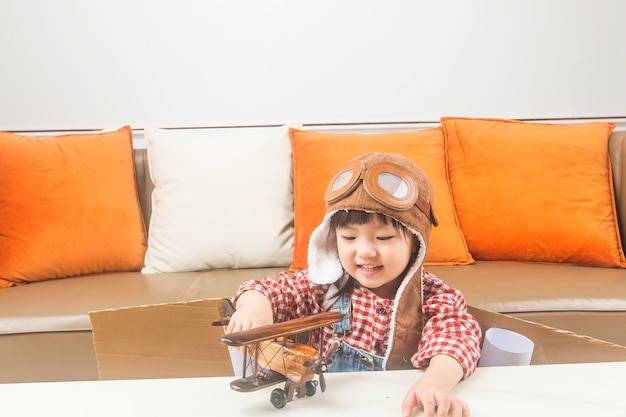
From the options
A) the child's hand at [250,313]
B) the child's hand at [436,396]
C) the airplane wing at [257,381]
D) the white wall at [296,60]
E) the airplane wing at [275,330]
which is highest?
the white wall at [296,60]

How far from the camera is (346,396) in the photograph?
0.63 metres

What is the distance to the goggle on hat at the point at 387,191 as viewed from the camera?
0.72 m

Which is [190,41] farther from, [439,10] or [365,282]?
[365,282]

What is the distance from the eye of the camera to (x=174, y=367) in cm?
83

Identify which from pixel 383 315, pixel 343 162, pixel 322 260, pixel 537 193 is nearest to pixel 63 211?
pixel 343 162

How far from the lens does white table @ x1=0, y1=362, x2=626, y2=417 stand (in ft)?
1.97

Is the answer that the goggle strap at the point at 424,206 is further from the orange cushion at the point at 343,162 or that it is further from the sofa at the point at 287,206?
the orange cushion at the point at 343,162

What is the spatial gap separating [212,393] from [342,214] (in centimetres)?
30

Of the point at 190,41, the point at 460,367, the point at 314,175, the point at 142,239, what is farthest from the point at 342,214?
the point at 190,41

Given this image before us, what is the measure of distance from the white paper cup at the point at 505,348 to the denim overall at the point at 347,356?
0.16 metres

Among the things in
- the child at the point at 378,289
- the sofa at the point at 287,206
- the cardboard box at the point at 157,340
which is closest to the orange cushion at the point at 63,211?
the sofa at the point at 287,206

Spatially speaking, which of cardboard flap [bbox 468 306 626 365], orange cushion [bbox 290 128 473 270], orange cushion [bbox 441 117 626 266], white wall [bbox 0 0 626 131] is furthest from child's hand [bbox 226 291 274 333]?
white wall [bbox 0 0 626 131]

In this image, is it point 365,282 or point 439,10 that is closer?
point 365,282

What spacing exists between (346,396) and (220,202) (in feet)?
3.36
